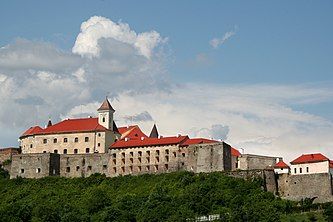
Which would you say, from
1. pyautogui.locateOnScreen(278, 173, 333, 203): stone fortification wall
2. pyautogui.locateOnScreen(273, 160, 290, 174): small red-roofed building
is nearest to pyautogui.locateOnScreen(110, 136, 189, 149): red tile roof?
pyautogui.locateOnScreen(273, 160, 290, 174): small red-roofed building

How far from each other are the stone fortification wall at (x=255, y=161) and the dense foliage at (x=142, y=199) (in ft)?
28.6

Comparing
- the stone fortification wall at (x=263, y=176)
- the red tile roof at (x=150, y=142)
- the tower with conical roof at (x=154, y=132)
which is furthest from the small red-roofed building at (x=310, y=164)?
the tower with conical roof at (x=154, y=132)

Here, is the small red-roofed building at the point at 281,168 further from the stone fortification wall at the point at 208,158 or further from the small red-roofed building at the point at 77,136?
the small red-roofed building at the point at 77,136

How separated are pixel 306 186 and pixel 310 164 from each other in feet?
10.1

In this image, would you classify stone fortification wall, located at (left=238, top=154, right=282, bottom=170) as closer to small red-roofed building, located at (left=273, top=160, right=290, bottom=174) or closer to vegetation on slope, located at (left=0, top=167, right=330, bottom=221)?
small red-roofed building, located at (left=273, top=160, right=290, bottom=174)

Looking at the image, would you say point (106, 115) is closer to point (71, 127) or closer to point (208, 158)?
point (71, 127)

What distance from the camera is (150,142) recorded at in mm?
105125

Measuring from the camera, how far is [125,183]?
10244 centimetres

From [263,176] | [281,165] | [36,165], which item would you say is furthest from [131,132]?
[263,176]

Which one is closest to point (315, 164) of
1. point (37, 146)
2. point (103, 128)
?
point (103, 128)

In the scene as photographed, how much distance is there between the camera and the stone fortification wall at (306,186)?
94250mm

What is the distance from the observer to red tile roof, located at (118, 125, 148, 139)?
372 ft

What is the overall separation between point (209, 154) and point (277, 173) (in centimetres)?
869

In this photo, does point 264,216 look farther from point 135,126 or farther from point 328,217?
point 135,126
